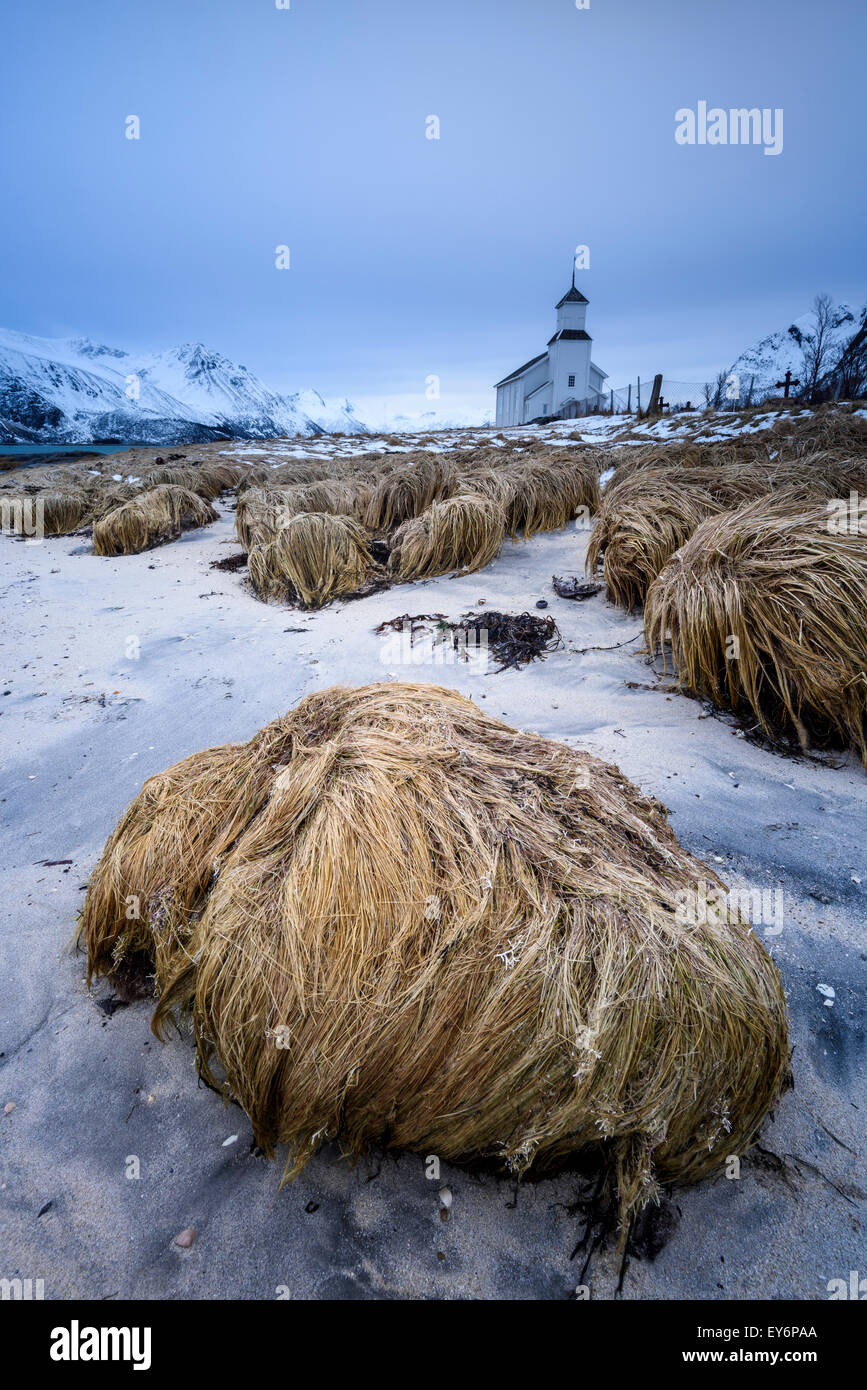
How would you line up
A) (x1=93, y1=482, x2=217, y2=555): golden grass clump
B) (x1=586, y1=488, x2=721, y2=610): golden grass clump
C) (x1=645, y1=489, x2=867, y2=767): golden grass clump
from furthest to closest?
(x1=93, y1=482, x2=217, y2=555): golden grass clump → (x1=586, y1=488, x2=721, y2=610): golden grass clump → (x1=645, y1=489, x2=867, y2=767): golden grass clump

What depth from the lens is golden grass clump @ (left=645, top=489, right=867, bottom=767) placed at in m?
2.62

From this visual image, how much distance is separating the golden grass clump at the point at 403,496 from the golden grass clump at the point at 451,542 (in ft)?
Result: 6.17

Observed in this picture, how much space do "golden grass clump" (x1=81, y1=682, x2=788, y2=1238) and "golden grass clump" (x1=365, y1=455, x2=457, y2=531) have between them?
664 cm

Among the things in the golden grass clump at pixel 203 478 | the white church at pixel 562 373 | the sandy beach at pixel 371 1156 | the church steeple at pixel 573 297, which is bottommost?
the sandy beach at pixel 371 1156

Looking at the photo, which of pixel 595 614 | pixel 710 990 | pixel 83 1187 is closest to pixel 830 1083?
pixel 710 990

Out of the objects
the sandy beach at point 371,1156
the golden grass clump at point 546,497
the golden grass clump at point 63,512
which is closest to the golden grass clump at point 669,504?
the golden grass clump at point 546,497

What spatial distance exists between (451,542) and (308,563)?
4.95 feet

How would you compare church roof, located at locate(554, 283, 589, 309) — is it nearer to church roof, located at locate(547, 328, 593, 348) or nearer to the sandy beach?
church roof, located at locate(547, 328, 593, 348)

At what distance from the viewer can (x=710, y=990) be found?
3.90 ft

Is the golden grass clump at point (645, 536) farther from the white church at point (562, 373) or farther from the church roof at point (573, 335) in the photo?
the church roof at point (573, 335)

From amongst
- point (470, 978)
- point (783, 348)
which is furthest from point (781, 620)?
point (783, 348)

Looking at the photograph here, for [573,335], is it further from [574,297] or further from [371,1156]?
[371,1156]

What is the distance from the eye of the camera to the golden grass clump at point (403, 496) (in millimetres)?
7723

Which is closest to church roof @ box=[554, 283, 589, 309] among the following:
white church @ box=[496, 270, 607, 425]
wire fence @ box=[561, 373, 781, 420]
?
white church @ box=[496, 270, 607, 425]
